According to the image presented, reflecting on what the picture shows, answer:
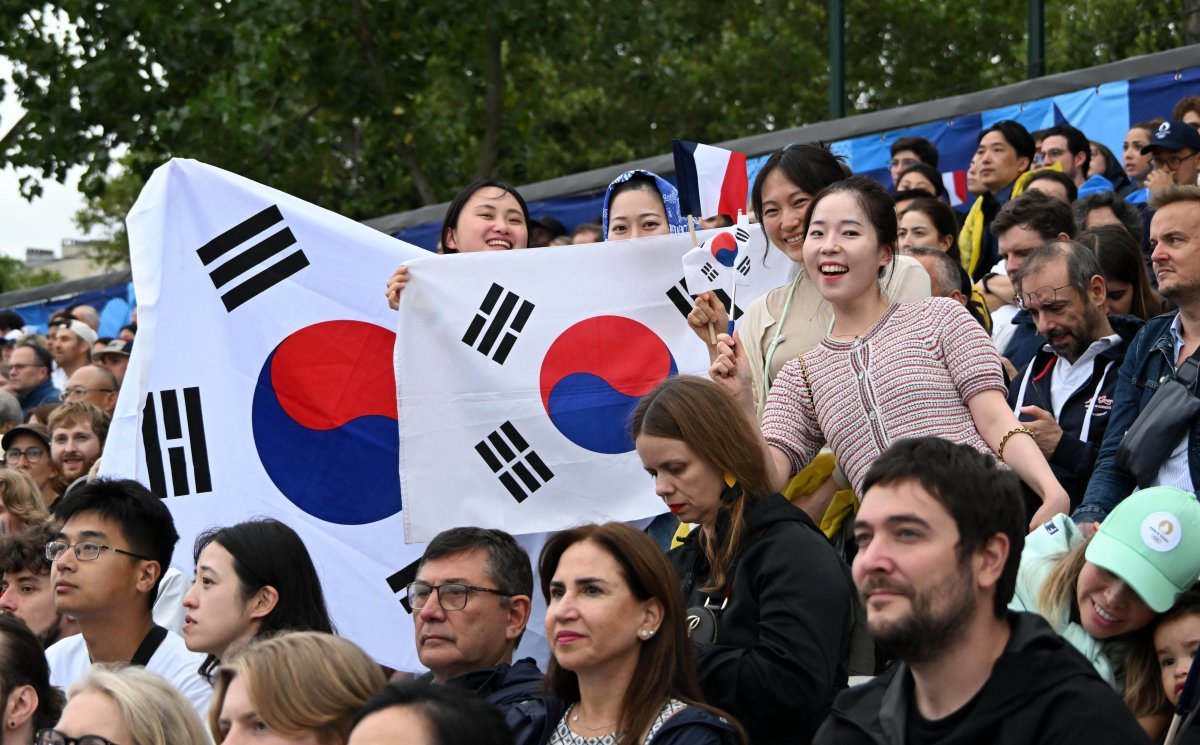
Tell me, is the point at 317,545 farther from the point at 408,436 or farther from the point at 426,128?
the point at 426,128

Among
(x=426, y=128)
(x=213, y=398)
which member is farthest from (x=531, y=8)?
(x=213, y=398)

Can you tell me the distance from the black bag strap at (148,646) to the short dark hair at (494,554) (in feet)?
4.28

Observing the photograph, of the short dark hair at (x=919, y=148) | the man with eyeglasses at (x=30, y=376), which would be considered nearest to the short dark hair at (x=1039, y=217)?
the short dark hair at (x=919, y=148)

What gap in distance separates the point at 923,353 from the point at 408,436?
2.16 metres

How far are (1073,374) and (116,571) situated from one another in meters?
3.58

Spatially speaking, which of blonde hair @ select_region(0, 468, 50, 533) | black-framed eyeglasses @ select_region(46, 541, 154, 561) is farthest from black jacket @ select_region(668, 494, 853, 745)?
blonde hair @ select_region(0, 468, 50, 533)

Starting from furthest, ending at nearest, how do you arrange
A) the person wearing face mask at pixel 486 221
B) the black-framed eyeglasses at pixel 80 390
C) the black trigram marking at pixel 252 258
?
the black-framed eyeglasses at pixel 80 390
the person wearing face mask at pixel 486 221
the black trigram marking at pixel 252 258

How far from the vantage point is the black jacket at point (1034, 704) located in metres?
3.24

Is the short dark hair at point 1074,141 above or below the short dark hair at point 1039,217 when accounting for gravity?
above

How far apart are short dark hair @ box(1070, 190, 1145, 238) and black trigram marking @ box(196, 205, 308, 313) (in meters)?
3.79

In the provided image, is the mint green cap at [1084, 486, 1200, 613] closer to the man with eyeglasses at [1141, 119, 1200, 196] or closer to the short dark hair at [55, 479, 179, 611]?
the short dark hair at [55, 479, 179, 611]

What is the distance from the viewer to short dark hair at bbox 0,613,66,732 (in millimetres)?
5157

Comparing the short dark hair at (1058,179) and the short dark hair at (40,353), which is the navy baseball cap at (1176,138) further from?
the short dark hair at (40,353)

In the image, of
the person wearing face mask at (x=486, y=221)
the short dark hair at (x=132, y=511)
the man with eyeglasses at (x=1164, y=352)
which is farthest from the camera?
the person wearing face mask at (x=486, y=221)
